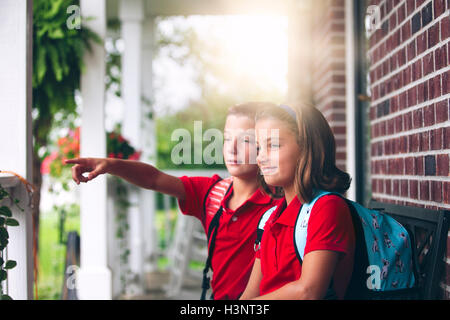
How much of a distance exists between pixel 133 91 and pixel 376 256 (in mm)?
3420

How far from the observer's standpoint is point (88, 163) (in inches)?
51.3

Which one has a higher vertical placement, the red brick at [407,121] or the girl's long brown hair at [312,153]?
the red brick at [407,121]

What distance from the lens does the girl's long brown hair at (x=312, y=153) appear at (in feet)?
3.58

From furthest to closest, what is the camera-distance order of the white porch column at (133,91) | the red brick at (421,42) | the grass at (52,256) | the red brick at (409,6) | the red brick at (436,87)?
the white porch column at (133,91) → the grass at (52,256) → the red brick at (409,6) → the red brick at (421,42) → the red brick at (436,87)

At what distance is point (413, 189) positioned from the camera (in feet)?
5.17

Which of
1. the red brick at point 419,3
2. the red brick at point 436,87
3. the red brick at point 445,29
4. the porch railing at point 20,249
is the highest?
the red brick at point 419,3

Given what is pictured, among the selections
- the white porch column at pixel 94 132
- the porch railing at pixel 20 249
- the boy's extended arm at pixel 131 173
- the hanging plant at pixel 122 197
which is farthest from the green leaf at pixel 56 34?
the boy's extended arm at pixel 131 173

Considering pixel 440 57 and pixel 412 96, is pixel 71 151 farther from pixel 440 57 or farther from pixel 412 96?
pixel 440 57

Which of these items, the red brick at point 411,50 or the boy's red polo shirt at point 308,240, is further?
the red brick at point 411,50

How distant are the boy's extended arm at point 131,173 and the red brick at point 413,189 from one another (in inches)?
31.0

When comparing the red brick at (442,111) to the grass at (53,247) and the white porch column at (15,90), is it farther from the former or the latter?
the grass at (53,247)
